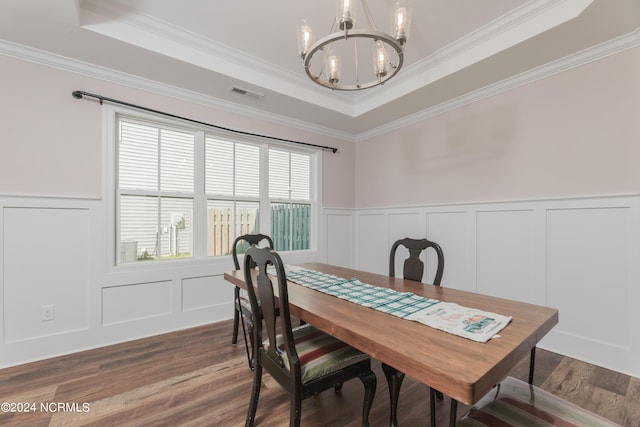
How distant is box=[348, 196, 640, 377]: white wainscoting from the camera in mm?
1960

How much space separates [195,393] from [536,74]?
364 cm

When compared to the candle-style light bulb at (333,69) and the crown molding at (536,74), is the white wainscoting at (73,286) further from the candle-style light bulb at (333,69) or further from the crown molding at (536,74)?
the crown molding at (536,74)

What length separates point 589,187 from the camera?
2145mm

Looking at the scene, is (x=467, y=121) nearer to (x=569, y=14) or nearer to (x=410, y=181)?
(x=410, y=181)

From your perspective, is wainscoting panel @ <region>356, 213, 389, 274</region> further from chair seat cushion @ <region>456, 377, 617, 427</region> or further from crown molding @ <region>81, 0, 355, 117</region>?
chair seat cushion @ <region>456, 377, 617, 427</region>

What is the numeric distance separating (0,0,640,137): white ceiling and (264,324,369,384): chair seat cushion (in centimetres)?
223

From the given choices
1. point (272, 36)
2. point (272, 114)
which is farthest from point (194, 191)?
point (272, 36)

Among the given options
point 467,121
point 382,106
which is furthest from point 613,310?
point 382,106

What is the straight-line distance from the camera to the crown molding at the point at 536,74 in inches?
78.6

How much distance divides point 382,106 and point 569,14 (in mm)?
1627

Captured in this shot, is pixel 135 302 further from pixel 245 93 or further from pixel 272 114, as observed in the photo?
pixel 272 114

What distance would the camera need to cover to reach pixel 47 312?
2.18 meters

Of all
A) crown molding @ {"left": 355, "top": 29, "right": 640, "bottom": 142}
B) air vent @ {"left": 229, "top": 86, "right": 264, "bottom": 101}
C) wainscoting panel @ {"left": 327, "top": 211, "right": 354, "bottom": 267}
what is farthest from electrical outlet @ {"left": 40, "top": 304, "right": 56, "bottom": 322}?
crown molding @ {"left": 355, "top": 29, "right": 640, "bottom": 142}

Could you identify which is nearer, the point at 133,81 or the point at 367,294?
the point at 367,294
